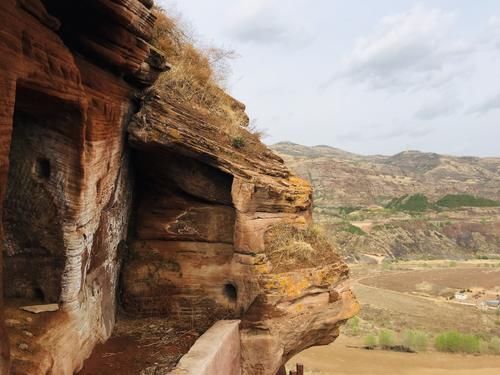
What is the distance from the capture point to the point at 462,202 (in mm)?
78312

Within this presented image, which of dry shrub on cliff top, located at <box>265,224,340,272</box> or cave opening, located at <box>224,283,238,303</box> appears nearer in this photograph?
dry shrub on cliff top, located at <box>265,224,340,272</box>

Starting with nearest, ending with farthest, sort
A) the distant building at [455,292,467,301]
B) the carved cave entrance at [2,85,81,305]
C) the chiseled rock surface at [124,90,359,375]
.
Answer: the carved cave entrance at [2,85,81,305]
the chiseled rock surface at [124,90,359,375]
the distant building at [455,292,467,301]

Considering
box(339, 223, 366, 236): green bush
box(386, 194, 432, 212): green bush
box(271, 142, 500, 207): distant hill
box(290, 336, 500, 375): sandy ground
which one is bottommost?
box(290, 336, 500, 375): sandy ground

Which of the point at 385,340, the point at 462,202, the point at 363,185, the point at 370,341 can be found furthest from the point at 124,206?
the point at 363,185

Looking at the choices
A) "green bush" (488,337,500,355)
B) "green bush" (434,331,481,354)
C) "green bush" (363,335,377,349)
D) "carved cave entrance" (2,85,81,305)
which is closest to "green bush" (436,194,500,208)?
"green bush" (488,337,500,355)

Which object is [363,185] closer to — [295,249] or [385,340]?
[385,340]

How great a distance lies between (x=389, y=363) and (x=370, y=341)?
288cm

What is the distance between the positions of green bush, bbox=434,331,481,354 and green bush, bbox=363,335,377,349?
2664mm

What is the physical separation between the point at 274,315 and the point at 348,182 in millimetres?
84334

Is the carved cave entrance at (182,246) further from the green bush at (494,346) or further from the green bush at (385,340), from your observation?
the green bush at (494,346)

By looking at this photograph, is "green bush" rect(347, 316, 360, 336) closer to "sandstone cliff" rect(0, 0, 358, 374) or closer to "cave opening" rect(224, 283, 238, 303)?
"sandstone cliff" rect(0, 0, 358, 374)

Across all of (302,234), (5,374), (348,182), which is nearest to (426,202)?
(348,182)

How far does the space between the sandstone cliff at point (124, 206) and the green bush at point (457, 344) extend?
47.8ft

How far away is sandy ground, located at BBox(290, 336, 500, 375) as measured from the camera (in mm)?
17781
